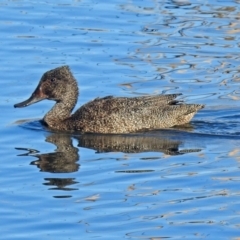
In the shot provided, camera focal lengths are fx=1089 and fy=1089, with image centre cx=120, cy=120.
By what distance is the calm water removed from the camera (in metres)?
10.0

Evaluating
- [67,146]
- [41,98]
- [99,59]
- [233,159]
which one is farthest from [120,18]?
[233,159]

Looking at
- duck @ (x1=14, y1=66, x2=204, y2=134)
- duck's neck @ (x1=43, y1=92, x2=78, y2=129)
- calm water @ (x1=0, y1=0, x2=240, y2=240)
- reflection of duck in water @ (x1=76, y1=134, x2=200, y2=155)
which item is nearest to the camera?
calm water @ (x1=0, y1=0, x2=240, y2=240)

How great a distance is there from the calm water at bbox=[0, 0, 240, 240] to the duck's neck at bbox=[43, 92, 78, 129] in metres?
0.20

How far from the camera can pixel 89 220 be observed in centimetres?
998

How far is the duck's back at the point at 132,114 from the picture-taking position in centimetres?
1409

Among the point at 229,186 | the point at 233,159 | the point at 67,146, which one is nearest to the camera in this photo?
the point at 229,186

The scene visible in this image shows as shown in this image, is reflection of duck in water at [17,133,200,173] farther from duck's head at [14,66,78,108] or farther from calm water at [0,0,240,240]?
duck's head at [14,66,78,108]

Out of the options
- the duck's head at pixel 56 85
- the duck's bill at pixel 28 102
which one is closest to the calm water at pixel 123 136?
the duck's bill at pixel 28 102

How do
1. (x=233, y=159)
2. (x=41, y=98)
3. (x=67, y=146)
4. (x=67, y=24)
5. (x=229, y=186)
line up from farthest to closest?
(x=67, y=24) < (x=41, y=98) < (x=67, y=146) < (x=233, y=159) < (x=229, y=186)

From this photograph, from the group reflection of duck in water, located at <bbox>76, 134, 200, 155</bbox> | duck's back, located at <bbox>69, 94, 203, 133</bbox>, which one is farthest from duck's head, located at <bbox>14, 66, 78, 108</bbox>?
reflection of duck in water, located at <bbox>76, 134, 200, 155</bbox>

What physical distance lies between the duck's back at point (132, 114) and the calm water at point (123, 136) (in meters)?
0.22

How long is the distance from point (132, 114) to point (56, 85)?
124 centimetres

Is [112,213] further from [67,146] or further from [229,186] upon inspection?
[67,146]

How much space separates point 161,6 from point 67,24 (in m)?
2.03
